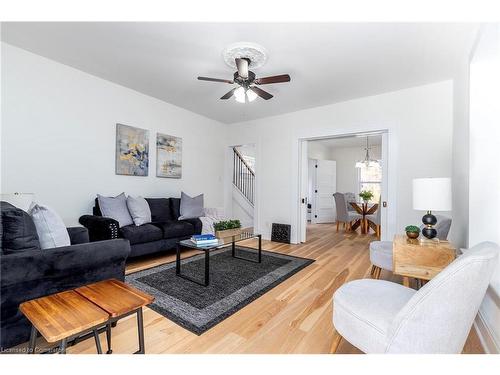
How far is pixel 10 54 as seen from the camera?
2.61 meters

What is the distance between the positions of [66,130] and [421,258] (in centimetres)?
426

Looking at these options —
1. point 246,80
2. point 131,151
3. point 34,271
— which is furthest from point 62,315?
point 131,151

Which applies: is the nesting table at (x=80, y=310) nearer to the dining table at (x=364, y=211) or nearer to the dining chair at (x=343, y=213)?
the dining chair at (x=343, y=213)

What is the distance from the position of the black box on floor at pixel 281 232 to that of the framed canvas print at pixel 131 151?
2644 millimetres

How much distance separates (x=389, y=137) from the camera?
3594mm

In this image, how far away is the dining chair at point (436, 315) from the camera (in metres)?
0.94

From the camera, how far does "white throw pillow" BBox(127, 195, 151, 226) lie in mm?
3328

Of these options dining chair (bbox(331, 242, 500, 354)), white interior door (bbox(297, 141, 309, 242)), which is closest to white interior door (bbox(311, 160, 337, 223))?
white interior door (bbox(297, 141, 309, 242))

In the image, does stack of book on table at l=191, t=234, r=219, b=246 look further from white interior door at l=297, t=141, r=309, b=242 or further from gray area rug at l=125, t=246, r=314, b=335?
white interior door at l=297, t=141, r=309, b=242

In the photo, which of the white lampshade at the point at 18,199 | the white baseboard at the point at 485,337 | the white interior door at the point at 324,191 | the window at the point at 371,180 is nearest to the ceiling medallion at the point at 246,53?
the white lampshade at the point at 18,199

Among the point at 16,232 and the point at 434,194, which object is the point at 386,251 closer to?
the point at 434,194

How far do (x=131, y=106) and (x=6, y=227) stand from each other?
2.88 meters

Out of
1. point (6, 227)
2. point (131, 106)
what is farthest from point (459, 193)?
point (131, 106)

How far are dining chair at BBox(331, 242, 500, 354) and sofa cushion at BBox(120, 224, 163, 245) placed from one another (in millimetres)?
2715
